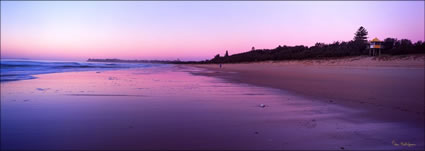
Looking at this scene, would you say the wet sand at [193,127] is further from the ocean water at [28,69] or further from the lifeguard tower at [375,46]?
the lifeguard tower at [375,46]

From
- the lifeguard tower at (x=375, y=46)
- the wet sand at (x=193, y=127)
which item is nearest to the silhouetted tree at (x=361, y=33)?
the lifeguard tower at (x=375, y=46)

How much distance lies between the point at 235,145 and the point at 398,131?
102 inches

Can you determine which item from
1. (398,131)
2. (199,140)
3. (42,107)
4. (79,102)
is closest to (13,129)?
(42,107)

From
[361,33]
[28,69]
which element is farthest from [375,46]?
[28,69]

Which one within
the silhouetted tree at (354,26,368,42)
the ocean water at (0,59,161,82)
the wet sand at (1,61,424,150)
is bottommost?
the wet sand at (1,61,424,150)

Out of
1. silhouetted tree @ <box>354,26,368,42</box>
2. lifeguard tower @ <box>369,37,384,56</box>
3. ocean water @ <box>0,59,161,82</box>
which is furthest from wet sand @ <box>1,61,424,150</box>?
silhouetted tree @ <box>354,26,368,42</box>

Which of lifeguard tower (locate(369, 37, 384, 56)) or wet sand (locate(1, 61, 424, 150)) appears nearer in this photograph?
wet sand (locate(1, 61, 424, 150))

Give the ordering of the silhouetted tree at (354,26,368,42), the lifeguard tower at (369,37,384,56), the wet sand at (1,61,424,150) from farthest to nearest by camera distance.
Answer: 1. the silhouetted tree at (354,26,368,42)
2. the lifeguard tower at (369,37,384,56)
3. the wet sand at (1,61,424,150)

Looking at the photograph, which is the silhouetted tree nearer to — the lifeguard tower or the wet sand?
the lifeguard tower

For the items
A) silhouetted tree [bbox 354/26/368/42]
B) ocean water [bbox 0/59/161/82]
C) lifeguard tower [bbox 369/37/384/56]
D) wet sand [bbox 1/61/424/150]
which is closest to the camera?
wet sand [bbox 1/61/424/150]

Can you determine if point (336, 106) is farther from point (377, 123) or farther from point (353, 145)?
point (353, 145)

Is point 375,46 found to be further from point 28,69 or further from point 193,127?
point 28,69

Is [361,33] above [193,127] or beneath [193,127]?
above

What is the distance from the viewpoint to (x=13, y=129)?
3.36 metres
